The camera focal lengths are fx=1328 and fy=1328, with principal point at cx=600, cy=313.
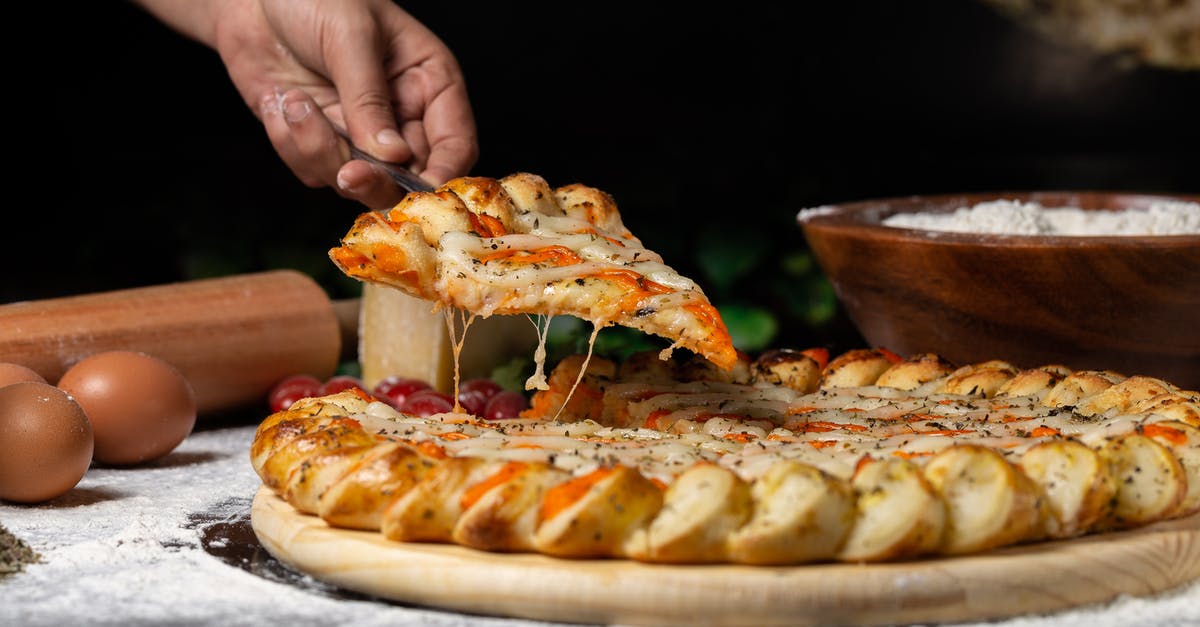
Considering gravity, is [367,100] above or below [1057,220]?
above

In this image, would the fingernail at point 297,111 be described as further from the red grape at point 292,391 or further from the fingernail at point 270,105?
the red grape at point 292,391

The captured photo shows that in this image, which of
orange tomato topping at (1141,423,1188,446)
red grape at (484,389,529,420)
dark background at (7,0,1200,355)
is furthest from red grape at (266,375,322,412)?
orange tomato topping at (1141,423,1188,446)

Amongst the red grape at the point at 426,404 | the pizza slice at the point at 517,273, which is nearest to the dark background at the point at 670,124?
the red grape at the point at 426,404

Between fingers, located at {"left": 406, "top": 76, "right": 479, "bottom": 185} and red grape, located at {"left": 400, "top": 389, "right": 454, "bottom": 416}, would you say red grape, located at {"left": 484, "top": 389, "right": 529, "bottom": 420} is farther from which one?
fingers, located at {"left": 406, "top": 76, "right": 479, "bottom": 185}

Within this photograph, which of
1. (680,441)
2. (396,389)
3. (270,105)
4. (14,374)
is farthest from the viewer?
(270,105)

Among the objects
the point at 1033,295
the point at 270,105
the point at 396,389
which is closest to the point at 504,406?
the point at 396,389

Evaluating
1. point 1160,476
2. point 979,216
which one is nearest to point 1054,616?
point 1160,476

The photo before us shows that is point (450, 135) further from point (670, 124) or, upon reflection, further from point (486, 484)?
point (670, 124)
